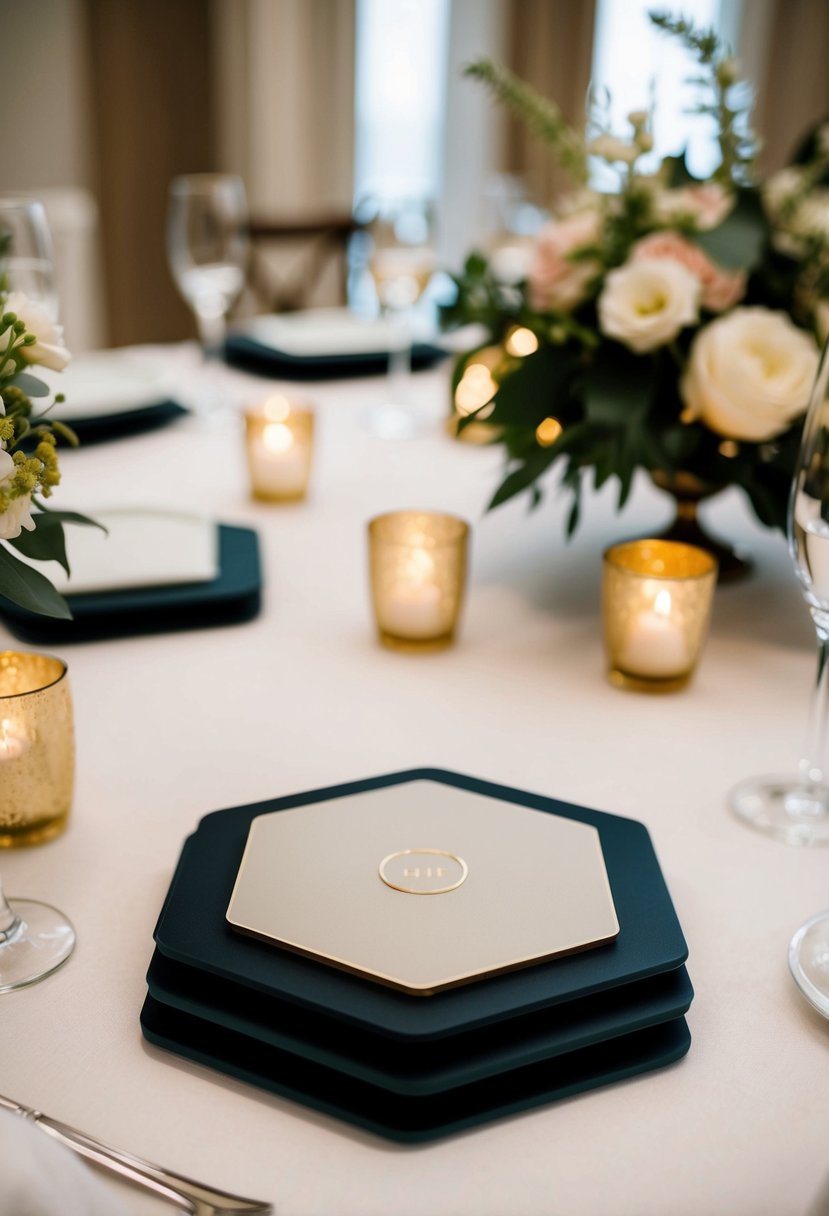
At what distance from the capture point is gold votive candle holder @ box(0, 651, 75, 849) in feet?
2.25

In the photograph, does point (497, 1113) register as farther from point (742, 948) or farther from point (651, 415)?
point (651, 415)

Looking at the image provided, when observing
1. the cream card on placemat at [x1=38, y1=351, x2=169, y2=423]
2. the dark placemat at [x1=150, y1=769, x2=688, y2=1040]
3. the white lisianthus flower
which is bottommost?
the dark placemat at [x1=150, y1=769, x2=688, y2=1040]

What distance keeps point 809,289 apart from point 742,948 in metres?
0.69

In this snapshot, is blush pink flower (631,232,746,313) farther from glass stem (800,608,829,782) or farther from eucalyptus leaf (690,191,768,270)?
glass stem (800,608,829,782)

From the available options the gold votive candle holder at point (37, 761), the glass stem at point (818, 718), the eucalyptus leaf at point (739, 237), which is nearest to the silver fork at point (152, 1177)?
the gold votive candle holder at point (37, 761)

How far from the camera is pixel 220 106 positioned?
357 cm

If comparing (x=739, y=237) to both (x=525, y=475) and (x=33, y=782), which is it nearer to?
(x=525, y=475)

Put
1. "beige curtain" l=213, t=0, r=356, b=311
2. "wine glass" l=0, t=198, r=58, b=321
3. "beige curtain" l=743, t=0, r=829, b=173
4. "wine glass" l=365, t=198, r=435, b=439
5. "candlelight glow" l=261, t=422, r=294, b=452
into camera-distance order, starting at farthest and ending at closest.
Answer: "beige curtain" l=743, t=0, r=829, b=173, "beige curtain" l=213, t=0, r=356, b=311, "wine glass" l=365, t=198, r=435, b=439, "candlelight glow" l=261, t=422, r=294, b=452, "wine glass" l=0, t=198, r=58, b=321

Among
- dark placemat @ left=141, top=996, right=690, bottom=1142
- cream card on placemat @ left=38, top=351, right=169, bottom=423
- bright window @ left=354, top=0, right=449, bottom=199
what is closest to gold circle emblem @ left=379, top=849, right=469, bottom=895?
dark placemat @ left=141, top=996, right=690, bottom=1142

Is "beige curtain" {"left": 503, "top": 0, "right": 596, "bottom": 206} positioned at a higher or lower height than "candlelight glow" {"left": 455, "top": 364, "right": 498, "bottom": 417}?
higher

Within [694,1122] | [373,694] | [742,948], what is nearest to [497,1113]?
[694,1122]

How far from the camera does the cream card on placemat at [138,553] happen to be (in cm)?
103

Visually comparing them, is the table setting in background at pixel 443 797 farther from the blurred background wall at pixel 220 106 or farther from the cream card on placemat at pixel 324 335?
the blurred background wall at pixel 220 106

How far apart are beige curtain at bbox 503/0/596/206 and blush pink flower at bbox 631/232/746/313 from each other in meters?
3.34
